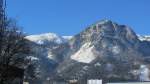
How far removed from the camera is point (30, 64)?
7738 centimetres

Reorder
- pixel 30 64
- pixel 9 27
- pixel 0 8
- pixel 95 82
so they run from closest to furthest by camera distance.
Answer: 1. pixel 0 8
2. pixel 9 27
3. pixel 30 64
4. pixel 95 82

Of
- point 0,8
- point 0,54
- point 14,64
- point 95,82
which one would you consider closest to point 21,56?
point 14,64

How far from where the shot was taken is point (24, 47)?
7194 centimetres

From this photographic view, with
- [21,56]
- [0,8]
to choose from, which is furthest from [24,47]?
[0,8]

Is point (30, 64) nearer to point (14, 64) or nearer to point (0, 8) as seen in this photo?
point (14, 64)

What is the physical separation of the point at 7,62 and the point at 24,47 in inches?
111

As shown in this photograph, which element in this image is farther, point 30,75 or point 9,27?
point 30,75

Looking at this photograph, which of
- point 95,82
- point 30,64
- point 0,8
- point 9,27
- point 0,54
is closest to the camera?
point 0,8

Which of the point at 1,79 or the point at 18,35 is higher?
the point at 18,35

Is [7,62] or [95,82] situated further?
[95,82]

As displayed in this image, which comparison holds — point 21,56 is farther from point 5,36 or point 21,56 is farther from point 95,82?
point 95,82

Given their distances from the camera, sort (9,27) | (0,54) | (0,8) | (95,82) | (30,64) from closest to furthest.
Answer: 1. (0,8)
2. (0,54)
3. (9,27)
4. (30,64)
5. (95,82)

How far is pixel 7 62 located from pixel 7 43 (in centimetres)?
247

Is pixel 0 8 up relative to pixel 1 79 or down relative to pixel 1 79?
up
